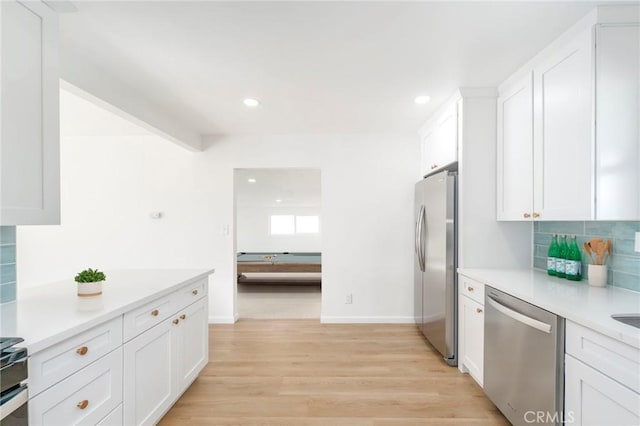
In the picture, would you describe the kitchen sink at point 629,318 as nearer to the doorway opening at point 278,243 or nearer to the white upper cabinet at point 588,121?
the white upper cabinet at point 588,121

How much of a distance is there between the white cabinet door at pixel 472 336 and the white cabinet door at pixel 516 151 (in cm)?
77

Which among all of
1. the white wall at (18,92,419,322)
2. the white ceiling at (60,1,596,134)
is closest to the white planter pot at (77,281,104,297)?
the white ceiling at (60,1,596,134)

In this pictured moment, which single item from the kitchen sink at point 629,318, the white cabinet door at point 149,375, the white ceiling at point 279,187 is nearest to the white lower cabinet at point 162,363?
the white cabinet door at point 149,375

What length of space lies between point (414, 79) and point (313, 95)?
846mm

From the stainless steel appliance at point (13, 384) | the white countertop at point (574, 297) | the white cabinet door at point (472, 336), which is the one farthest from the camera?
the white cabinet door at point (472, 336)

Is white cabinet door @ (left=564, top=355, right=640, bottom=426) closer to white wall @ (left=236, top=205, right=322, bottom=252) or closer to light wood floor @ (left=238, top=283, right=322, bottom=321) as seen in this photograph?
light wood floor @ (left=238, top=283, right=322, bottom=321)

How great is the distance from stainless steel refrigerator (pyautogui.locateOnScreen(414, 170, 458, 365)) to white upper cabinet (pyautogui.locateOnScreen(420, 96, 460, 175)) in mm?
203

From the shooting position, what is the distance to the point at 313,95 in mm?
2711

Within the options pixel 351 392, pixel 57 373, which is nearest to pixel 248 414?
pixel 351 392

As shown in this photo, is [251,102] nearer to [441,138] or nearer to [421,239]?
[441,138]

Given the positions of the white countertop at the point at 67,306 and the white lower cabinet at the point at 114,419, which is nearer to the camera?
the white countertop at the point at 67,306

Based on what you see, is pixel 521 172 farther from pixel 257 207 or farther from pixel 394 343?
pixel 257 207

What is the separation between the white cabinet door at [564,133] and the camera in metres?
1.71

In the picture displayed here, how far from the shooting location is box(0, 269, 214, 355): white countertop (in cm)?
120
